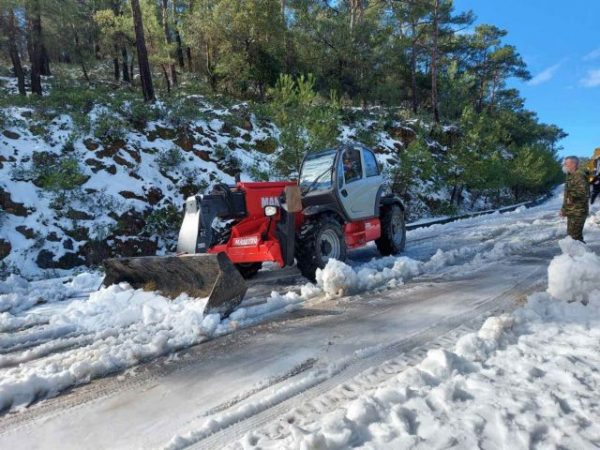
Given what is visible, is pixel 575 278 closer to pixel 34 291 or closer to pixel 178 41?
pixel 34 291

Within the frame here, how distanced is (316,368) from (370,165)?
5.56 meters

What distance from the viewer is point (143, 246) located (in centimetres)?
1027

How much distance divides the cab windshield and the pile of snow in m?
4.18

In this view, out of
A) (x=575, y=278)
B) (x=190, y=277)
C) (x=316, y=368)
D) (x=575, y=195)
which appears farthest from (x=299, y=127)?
(x=316, y=368)

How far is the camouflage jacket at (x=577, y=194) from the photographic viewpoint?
620 cm

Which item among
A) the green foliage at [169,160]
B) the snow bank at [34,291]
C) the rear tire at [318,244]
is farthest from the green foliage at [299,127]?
the snow bank at [34,291]

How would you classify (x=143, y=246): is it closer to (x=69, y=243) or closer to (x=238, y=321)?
(x=69, y=243)

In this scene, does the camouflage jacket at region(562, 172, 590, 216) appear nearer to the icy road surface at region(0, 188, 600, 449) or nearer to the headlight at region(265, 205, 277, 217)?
the icy road surface at region(0, 188, 600, 449)

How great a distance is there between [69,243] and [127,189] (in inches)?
91.7

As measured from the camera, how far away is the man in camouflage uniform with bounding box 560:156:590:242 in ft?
20.3

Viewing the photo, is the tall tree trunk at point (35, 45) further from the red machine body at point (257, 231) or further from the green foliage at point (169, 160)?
the red machine body at point (257, 231)

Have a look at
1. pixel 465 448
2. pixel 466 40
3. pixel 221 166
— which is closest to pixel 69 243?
pixel 221 166

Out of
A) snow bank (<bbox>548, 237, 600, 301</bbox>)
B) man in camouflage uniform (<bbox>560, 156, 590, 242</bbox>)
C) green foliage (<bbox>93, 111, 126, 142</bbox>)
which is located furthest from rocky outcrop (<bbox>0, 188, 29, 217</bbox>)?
man in camouflage uniform (<bbox>560, 156, 590, 242</bbox>)

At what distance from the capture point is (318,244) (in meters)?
6.09
